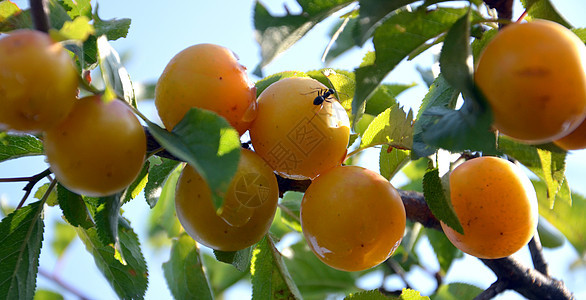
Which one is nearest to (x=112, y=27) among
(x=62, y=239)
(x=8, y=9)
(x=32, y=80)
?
(x=8, y=9)

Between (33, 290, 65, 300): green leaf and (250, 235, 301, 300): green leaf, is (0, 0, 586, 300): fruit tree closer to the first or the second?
(250, 235, 301, 300): green leaf

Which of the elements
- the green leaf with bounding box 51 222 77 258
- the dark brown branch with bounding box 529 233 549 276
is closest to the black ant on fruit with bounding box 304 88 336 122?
the dark brown branch with bounding box 529 233 549 276

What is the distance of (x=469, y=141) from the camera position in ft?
2.62

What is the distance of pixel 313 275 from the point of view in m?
2.10

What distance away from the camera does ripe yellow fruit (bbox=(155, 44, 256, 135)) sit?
100 cm

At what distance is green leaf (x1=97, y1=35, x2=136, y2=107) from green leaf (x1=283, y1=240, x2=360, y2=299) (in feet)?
3.82

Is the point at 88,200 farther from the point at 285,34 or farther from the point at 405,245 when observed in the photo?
the point at 405,245

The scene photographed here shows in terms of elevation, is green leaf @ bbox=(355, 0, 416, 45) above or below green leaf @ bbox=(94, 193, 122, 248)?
above

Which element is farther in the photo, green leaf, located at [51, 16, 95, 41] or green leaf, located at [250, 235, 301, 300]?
green leaf, located at [250, 235, 301, 300]

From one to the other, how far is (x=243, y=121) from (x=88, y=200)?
1.48ft

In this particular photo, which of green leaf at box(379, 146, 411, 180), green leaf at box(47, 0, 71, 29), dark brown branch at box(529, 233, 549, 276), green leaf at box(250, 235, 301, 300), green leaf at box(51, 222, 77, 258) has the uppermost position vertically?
green leaf at box(47, 0, 71, 29)

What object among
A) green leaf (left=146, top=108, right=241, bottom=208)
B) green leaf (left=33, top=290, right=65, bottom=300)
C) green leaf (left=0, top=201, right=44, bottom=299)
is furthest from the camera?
green leaf (left=33, top=290, right=65, bottom=300)

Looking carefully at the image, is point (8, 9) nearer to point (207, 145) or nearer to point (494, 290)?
point (207, 145)

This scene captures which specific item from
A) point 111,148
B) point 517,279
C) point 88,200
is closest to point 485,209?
point 517,279
